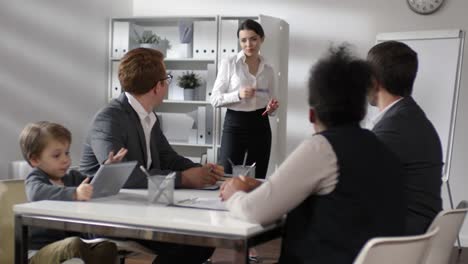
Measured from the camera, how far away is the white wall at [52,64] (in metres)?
4.28

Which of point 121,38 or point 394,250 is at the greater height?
point 121,38

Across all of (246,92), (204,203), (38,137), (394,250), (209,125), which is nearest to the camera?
(394,250)

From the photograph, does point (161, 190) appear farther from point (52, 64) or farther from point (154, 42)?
point (154, 42)

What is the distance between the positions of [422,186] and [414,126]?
210mm

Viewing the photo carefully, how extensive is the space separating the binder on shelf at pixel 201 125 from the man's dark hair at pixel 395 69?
10.2ft

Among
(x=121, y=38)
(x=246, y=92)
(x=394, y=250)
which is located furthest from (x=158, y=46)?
(x=394, y=250)

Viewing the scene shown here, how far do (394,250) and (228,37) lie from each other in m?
3.85

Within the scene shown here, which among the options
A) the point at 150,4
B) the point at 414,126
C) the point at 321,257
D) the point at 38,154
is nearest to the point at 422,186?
the point at 414,126

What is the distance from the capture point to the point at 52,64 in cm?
480

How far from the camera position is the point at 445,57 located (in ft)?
15.2

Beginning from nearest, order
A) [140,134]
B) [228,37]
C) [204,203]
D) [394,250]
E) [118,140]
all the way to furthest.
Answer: [394,250] → [204,203] → [118,140] → [140,134] → [228,37]

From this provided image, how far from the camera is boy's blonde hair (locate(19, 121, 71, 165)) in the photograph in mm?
2191

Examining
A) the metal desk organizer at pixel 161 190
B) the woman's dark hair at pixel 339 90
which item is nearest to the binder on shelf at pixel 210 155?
the metal desk organizer at pixel 161 190

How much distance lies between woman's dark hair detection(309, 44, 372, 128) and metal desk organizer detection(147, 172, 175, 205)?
1.87 feet
